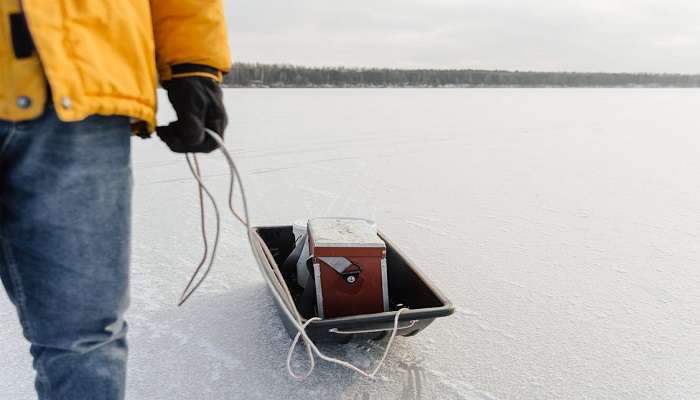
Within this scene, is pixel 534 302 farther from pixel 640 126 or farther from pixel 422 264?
pixel 640 126

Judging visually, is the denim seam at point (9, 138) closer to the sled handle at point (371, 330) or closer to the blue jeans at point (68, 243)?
the blue jeans at point (68, 243)

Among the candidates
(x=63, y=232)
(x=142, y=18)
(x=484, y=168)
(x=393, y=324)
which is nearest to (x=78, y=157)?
(x=63, y=232)

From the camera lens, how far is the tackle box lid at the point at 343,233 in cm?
143

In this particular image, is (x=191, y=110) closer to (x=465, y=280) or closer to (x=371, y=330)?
(x=371, y=330)

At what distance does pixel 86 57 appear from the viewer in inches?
26.8

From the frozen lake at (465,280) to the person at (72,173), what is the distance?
0.59m

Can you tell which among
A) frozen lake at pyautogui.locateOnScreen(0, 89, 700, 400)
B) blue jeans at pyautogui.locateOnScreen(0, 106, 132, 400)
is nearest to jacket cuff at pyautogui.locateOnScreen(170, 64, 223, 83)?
blue jeans at pyautogui.locateOnScreen(0, 106, 132, 400)

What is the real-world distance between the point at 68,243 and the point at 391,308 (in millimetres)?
1091

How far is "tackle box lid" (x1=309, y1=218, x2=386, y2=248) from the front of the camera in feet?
4.69

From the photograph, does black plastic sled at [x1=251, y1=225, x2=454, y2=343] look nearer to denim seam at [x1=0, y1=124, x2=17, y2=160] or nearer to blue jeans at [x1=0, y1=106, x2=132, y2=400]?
blue jeans at [x1=0, y1=106, x2=132, y2=400]

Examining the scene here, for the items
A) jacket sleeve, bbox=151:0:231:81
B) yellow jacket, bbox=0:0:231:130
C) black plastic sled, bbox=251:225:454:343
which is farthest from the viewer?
black plastic sled, bbox=251:225:454:343

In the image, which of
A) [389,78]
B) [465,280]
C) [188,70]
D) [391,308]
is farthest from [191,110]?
[389,78]

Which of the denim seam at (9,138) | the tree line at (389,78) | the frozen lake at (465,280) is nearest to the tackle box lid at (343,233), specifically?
the frozen lake at (465,280)

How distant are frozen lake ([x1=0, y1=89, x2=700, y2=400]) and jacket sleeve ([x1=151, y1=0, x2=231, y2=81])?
2.72ft
